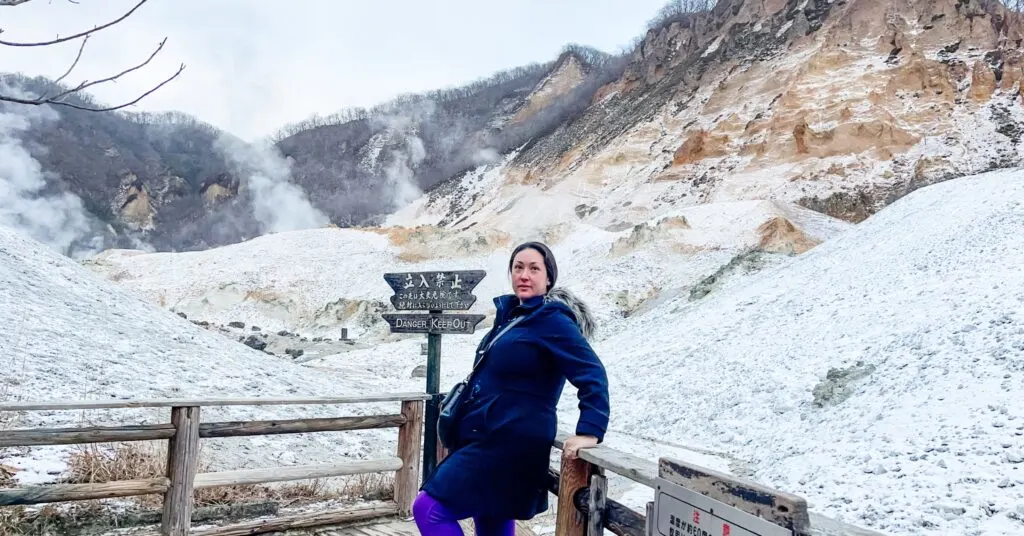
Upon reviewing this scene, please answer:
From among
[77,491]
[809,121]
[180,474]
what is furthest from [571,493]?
[809,121]

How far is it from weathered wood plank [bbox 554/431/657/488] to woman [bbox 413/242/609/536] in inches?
2.0

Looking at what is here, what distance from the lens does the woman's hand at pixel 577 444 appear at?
2.30m

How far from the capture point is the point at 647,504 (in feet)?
6.29

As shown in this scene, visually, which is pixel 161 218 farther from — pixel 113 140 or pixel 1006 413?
pixel 1006 413

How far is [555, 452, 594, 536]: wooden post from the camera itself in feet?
8.23

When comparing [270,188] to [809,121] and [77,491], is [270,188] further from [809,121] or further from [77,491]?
[77,491]

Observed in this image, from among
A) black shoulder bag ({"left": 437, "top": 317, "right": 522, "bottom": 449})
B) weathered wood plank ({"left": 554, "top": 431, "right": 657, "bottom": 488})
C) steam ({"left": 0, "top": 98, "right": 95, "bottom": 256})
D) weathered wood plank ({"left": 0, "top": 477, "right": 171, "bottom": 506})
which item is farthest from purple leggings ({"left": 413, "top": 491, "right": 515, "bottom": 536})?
steam ({"left": 0, "top": 98, "right": 95, "bottom": 256})

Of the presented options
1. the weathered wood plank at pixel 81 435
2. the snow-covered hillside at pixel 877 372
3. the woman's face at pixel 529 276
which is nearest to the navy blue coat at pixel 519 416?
the woman's face at pixel 529 276

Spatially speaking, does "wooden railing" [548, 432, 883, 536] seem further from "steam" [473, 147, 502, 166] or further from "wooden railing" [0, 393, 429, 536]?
"steam" [473, 147, 502, 166]

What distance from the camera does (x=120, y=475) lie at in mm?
4629

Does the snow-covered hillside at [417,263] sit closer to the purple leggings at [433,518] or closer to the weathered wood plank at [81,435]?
the weathered wood plank at [81,435]

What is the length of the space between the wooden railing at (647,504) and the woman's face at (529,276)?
0.66 metres

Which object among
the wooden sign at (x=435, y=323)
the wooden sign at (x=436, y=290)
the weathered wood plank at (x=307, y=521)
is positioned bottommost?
the weathered wood plank at (x=307, y=521)

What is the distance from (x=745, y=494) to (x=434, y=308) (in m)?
3.41
